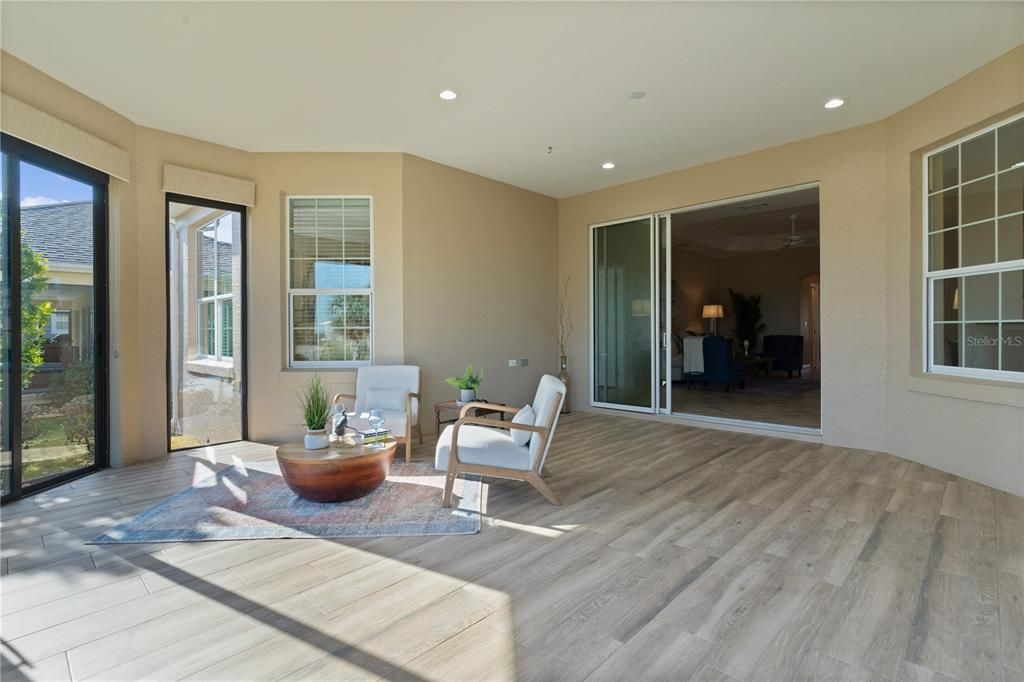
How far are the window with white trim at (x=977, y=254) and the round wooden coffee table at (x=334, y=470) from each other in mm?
4643

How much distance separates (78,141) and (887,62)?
19.9 ft

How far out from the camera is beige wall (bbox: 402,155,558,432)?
209 inches

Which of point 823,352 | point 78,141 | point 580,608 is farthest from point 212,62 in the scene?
Result: point 823,352

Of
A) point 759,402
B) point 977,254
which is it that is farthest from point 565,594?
point 759,402

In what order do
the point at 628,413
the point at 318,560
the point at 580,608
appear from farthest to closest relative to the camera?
1. the point at 628,413
2. the point at 318,560
3. the point at 580,608

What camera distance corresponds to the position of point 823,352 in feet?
15.9

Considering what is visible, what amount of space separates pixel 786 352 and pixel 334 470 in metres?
9.76

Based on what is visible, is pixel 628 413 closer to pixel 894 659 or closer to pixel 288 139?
pixel 894 659

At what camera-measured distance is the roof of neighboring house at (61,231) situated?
3.53 m

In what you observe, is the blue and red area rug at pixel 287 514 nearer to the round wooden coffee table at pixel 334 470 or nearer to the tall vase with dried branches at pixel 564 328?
the round wooden coffee table at pixel 334 470

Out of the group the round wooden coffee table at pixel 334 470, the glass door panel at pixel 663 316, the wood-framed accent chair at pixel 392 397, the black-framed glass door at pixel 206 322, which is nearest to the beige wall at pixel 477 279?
the wood-framed accent chair at pixel 392 397

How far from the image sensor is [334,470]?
9.91 ft

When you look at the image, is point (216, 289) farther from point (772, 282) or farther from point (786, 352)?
point (772, 282)

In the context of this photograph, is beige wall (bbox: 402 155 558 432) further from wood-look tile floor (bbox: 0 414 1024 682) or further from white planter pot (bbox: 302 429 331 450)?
wood-look tile floor (bbox: 0 414 1024 682)
